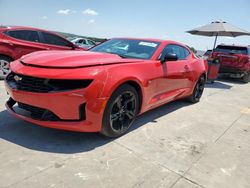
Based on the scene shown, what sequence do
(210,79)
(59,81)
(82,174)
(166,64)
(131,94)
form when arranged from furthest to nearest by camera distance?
(210,79)
(166,64)
(131,94)
(59,81)
(82,174)

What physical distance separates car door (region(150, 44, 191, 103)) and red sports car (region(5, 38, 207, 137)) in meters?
0.09

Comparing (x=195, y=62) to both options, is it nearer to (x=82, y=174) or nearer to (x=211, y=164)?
(x=211, y=164)

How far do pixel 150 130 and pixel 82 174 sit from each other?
5.00 ft

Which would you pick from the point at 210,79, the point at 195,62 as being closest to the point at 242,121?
the point at 195,62

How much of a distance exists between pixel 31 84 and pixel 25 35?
165 inches

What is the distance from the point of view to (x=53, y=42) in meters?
6.95

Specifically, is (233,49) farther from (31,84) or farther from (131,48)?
(31,84)

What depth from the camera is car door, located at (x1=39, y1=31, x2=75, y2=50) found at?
6745 millimetres

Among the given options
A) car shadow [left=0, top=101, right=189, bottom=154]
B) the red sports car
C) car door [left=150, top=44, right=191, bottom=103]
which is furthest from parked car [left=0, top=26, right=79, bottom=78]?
car door [left=150, top=44, right=191, bottom=103]

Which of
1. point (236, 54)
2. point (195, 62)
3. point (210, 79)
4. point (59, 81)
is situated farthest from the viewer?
point (236, 54)

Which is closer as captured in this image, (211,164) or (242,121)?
(211,164)

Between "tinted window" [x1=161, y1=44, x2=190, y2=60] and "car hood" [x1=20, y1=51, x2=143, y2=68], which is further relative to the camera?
"tinted window" [x1=161, y1=44, x2=190, y2=60]

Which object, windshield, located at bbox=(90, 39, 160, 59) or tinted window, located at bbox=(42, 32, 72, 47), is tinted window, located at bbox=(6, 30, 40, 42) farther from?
windshield, located at bbox=(90, 39, 160, 59)

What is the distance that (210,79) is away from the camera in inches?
357
